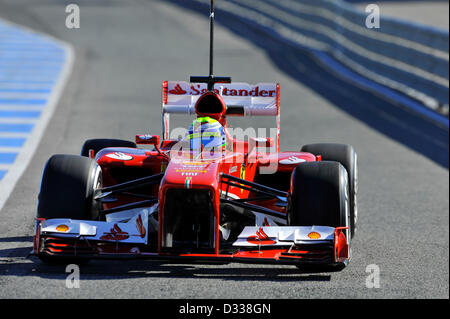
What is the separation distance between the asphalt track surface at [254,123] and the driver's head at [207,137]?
115 cm

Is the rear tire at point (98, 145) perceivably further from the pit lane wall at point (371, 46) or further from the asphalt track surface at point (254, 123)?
the pit lane wall at point (371, 46)

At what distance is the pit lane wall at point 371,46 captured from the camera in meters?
16.9

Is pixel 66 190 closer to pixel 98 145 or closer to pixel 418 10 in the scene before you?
pixel 98 145

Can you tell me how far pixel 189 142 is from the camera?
875cm

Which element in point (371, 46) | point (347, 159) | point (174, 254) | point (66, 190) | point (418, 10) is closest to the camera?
point (174, 254)

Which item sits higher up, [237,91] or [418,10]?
[418,10]

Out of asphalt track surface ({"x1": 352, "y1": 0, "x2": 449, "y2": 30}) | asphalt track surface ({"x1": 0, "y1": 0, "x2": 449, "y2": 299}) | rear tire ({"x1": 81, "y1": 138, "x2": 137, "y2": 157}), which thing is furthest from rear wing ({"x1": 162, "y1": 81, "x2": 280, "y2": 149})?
asphalt track surface ({"x1": 352, "y1": 0, "x2": 449, "y2": 30})

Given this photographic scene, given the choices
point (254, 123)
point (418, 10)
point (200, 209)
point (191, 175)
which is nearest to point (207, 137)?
point (191, 175)

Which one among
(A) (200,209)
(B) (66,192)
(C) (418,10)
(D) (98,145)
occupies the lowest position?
(A) (200,209)

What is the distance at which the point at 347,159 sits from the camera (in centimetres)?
941

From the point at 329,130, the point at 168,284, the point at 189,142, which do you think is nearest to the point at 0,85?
the point at 329,130

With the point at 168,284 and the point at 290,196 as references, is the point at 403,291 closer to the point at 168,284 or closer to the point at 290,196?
the point at 290,196

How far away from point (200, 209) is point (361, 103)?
1095cm

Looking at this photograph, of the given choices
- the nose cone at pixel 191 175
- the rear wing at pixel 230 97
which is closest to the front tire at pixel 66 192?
the nose cone at pixel 191 175
